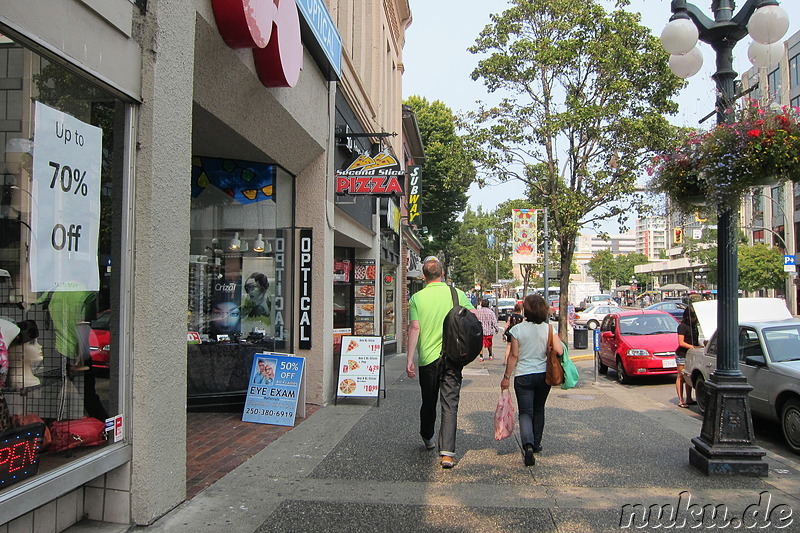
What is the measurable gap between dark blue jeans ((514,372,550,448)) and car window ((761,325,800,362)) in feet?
11.6

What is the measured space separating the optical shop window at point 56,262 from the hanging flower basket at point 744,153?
4.73 m

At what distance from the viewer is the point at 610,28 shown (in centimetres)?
1641

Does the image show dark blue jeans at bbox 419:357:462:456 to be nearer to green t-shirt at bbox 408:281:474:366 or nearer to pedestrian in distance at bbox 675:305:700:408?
green t-shirt at bbox 408:281:474:366

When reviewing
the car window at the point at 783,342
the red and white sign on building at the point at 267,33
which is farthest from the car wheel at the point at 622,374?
the red and white sign on building at the point at 267,33

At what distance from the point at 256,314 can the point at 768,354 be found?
6.77m

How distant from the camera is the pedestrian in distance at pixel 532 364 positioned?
232 inches

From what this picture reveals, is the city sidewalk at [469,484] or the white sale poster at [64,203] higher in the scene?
the white sale poster at [64,203]

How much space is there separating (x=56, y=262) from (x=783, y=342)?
8057 mm

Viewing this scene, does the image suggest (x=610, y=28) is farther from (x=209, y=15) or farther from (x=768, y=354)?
(x=209, y=15)

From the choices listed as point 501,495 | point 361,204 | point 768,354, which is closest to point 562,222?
point 361,204

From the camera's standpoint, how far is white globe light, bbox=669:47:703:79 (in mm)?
6137

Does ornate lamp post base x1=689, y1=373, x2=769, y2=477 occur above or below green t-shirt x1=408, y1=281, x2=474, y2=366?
below

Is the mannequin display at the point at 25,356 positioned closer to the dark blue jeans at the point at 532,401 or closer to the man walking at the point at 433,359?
the man walking at the point at 433,359

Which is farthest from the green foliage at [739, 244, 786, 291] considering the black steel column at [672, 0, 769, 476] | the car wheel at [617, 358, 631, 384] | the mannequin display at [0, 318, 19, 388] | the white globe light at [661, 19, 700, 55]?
the mannequin display at [0, 318, 19, 388]
